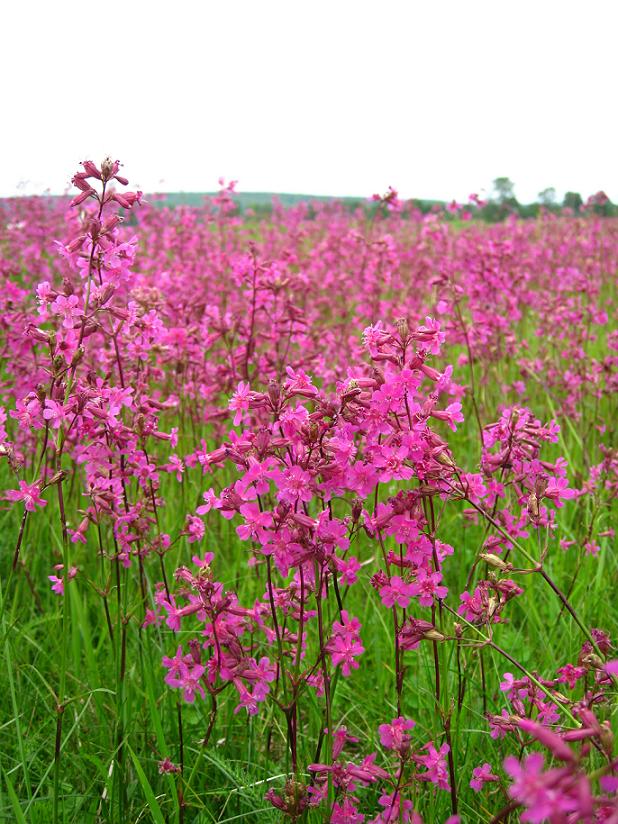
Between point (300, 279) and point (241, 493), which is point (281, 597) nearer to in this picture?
point (241, 493)

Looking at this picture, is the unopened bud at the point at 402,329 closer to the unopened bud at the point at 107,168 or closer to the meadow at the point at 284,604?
the meadow at the point at 284,604

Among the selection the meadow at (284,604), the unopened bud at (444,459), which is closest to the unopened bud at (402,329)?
the meadow at (284,604)

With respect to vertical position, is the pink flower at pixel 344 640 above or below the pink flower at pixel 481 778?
above

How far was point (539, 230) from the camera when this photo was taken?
14.4m

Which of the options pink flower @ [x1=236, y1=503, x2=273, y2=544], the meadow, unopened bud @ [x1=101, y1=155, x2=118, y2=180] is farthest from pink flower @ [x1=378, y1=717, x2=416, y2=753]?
unopened bud @ [x1=101, y1=155, x2=118, y2=180]

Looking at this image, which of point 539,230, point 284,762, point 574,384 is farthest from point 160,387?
point 539,230

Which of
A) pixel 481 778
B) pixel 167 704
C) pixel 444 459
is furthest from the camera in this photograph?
pixel 167 704

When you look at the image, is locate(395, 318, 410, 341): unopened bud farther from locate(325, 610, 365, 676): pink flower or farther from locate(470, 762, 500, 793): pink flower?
locate(470, 762, 500, 793): pink flower

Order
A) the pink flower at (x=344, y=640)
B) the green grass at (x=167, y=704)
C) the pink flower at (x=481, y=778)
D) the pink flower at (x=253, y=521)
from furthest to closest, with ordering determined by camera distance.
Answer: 1. the green grass at (x=167, y=704)
2. the pink flower at (x=481, y=778)
3. the pink flower at (x=344, y=640)
4. the pink flower at (x=253, y=521)

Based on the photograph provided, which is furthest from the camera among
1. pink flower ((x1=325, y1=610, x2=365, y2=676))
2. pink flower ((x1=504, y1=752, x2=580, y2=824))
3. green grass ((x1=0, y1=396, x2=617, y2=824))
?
green grass ((x1=0, y1=396, x2=617, y2=824))

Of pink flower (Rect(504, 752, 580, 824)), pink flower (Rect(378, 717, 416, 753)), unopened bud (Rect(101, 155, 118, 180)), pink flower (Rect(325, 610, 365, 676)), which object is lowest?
pink flower (Rect(378, 717, 416, 753))

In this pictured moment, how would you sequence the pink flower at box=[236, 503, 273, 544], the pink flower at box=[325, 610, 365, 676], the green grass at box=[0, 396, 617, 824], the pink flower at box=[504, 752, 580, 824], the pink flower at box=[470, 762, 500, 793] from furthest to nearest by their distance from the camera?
the green grass at box=[0, 396, 617, 824], the pink flower at box=[470, 762, 500, 793], the pink flower at box=[325, 610, 365, 676], the pink flower at box=[236, 503, 273, 544], the pink flower at box=[504, 752, 580, 824]

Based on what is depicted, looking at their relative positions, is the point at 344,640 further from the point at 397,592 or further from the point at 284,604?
the point at 284,604

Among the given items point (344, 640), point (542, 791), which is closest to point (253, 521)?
point (344, 640)
